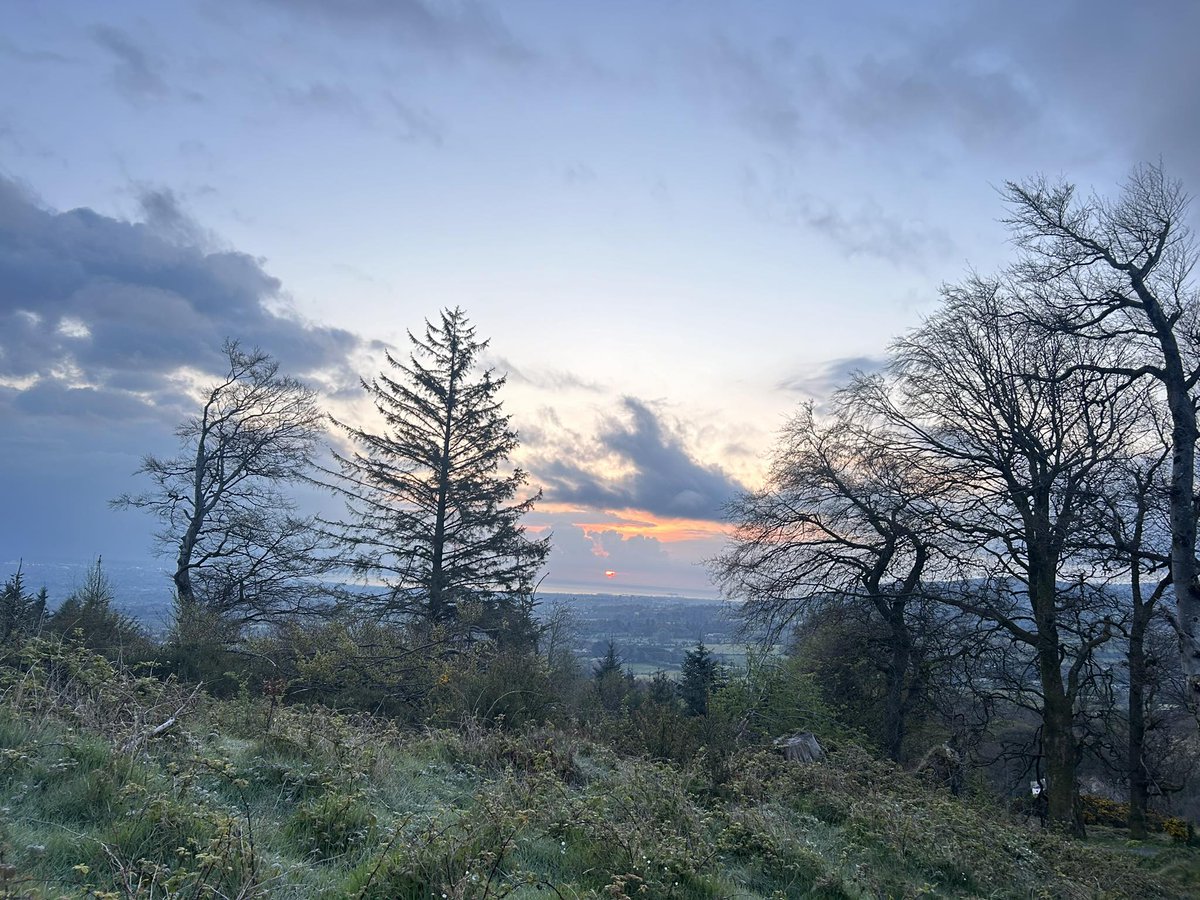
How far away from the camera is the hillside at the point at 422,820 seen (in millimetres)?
3639

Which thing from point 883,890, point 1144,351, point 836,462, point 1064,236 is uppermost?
point 1064,236

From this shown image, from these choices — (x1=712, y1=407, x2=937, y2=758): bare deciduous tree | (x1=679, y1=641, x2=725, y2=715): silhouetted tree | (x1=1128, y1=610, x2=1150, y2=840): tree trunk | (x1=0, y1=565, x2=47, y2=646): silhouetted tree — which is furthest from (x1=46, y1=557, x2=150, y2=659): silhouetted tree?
(x1=679, y1=641, x2=725, y2=715): silhouetted tree

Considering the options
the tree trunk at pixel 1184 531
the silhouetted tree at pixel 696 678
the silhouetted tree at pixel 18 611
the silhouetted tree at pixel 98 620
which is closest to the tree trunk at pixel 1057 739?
the tree trunk at pixel 1184 531

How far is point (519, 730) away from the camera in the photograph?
9406 mm

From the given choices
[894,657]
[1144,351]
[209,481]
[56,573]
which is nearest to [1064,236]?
[1144,351]

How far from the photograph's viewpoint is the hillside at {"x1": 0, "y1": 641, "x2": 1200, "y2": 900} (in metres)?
3.64

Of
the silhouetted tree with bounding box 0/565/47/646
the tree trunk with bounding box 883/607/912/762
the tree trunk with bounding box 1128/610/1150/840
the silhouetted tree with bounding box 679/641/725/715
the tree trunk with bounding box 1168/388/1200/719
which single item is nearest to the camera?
the tree trunk with bounding box 1168/388/1200/719

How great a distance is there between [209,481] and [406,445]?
6.07 metres

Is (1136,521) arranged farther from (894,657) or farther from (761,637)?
(761,637)

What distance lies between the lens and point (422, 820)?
15.6 ft

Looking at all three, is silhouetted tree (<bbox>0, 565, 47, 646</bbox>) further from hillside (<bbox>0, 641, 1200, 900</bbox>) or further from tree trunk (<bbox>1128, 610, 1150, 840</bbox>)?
tree trunk (<bbox>1128, 610, 1150, 840</bbox>)

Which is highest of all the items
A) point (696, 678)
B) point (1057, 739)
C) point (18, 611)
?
point (18, 611)

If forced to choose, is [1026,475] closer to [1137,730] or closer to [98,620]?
[1137,730]

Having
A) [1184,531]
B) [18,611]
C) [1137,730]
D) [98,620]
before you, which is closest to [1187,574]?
[1184,531]
